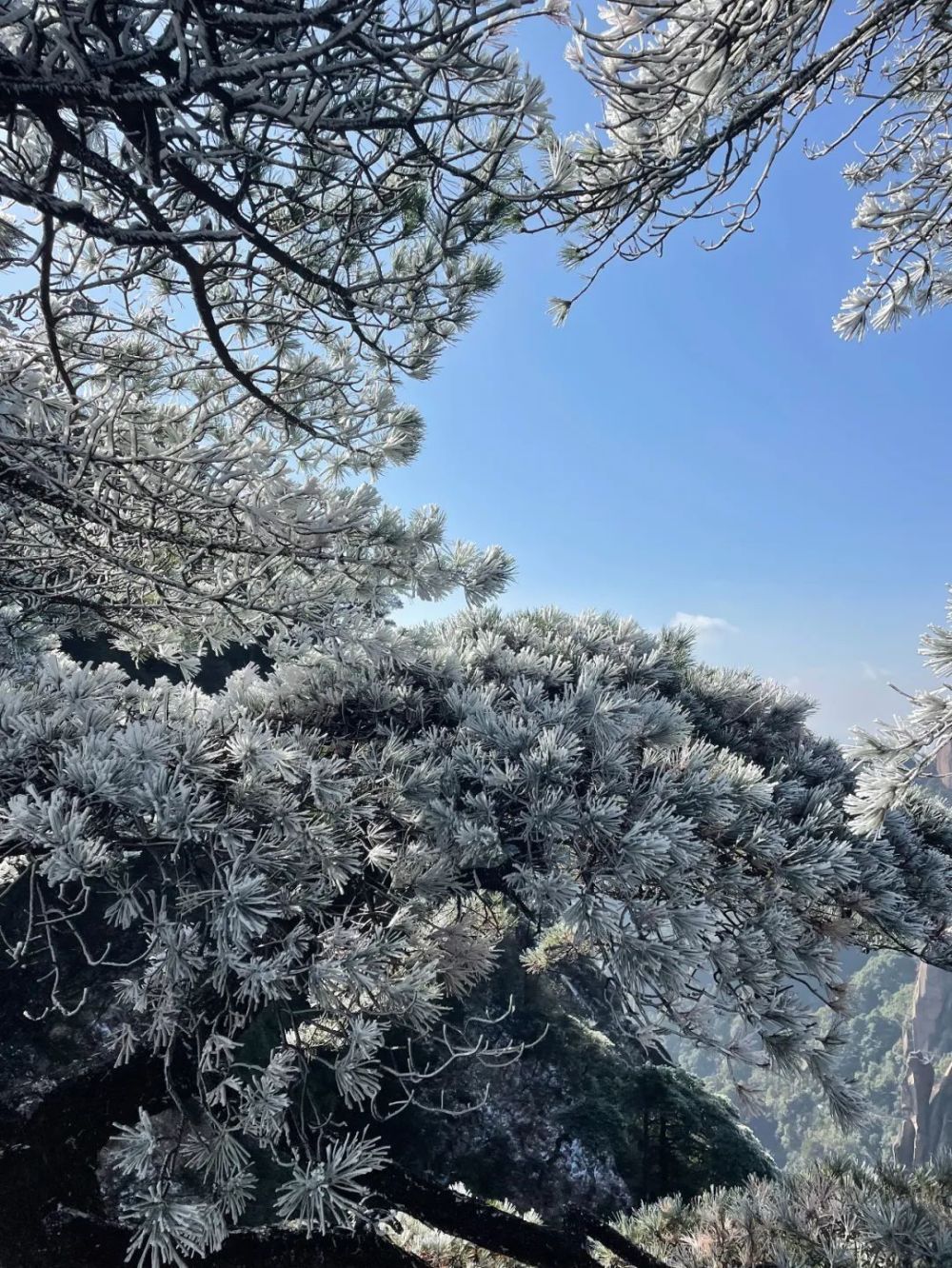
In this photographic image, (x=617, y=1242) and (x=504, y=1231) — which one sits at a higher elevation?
(x=617, y=1242)

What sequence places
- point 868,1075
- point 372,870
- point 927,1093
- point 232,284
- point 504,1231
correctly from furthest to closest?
point 868,1075
point 927,1093
point 232,284
point 372,870
point 504,1231

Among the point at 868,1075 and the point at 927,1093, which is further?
the point at 868,1075

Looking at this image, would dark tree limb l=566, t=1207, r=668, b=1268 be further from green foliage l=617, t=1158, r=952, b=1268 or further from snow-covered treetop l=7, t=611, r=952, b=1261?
snow-covered treetop l=7, t=611, r=952, b=1261

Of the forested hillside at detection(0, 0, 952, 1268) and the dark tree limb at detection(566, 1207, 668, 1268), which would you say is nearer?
the forested hillside at detection(0, 0, 952, 1268)

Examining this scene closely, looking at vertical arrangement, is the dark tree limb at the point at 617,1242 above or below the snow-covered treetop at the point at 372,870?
below

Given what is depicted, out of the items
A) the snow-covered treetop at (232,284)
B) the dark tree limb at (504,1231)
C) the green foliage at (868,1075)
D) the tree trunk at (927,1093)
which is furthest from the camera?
the green foliage at (868,1075)

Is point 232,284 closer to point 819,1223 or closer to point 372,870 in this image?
point 372,870

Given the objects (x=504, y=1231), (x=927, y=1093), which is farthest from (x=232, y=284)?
(x=927, y=1093)

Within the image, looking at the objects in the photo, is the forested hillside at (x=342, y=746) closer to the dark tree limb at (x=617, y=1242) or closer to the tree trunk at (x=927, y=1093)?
the dark tree limb at (x=617, y=1242)

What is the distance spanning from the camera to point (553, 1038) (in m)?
6.20

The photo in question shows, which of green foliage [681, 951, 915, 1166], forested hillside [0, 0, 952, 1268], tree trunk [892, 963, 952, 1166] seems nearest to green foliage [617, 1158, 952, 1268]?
forested hillside [0, 0, 952, 1268]

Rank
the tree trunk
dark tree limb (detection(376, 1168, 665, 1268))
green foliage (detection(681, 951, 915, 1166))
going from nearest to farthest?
dark tree limb (detection(376, 1168, 665, 1268)), the tree trunk, green foliage (detection(681, 951, 915, 1166))

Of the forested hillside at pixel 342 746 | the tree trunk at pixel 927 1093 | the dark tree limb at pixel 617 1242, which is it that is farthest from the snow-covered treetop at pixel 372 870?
the tree trunk at pixel 927 1093

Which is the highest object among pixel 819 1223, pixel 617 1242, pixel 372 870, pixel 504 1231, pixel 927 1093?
pixel 927 1093
